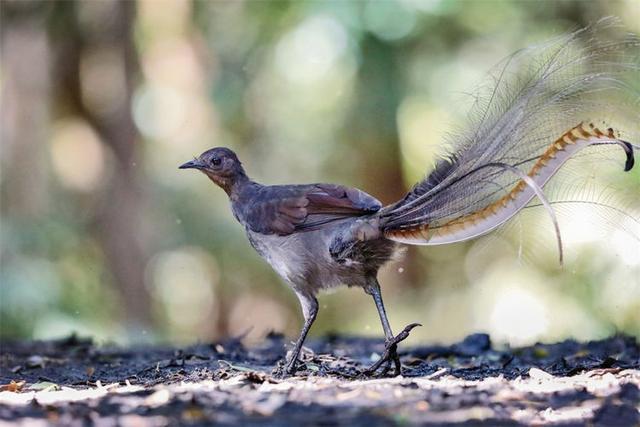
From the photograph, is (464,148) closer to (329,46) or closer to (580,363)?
(580,363)

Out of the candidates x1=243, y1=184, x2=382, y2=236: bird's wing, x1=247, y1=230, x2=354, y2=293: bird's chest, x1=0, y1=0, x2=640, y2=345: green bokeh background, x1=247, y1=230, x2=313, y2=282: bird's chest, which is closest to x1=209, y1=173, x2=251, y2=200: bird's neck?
x1=243, y1=184, x2=382, y2=236: bird's wing

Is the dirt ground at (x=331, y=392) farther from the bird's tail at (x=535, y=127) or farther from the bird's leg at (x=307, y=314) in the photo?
the bird's tail at (x=535, y=127)

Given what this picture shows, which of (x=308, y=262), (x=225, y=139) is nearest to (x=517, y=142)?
(x=308, y=262)

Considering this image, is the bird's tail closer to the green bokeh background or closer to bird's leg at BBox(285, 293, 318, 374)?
bird's leg at BBox(285, 293, 318, 374)

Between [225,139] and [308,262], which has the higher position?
[225,139]

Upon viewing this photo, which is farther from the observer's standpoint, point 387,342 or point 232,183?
point 232,183

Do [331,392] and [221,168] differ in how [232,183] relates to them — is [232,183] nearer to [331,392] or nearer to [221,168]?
[221,168]
